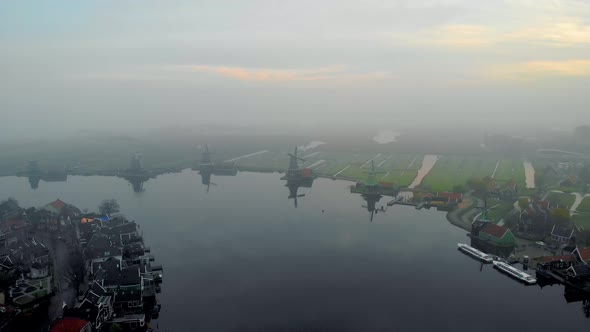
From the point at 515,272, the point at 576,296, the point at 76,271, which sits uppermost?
the point at 515,272

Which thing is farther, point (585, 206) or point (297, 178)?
point (297, 178)

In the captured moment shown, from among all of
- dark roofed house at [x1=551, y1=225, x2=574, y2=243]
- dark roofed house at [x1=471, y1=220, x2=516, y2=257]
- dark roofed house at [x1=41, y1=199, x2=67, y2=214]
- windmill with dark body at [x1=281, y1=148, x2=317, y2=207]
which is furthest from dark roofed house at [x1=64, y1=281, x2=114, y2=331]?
windmill with dark body at [x1=281, y1=148, x2=317, y2=207]

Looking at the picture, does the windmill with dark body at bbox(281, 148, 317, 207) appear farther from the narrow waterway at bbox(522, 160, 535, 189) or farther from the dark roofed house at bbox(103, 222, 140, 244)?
the narrow waterway at bbox(522, 160, 535, 189)

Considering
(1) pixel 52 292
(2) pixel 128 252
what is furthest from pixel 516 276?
(1) pixel 52 292

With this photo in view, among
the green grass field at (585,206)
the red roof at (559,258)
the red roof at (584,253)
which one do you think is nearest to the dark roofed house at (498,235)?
the red roof at (559,258)

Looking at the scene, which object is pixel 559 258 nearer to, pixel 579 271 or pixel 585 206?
pixel 579 271

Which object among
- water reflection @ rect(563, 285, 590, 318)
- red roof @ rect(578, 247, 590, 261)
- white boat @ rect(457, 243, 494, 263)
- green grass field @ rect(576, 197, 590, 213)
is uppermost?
green grass field @ rect(576, 197, 590, 213)

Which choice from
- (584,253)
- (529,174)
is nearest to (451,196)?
(584,253)
